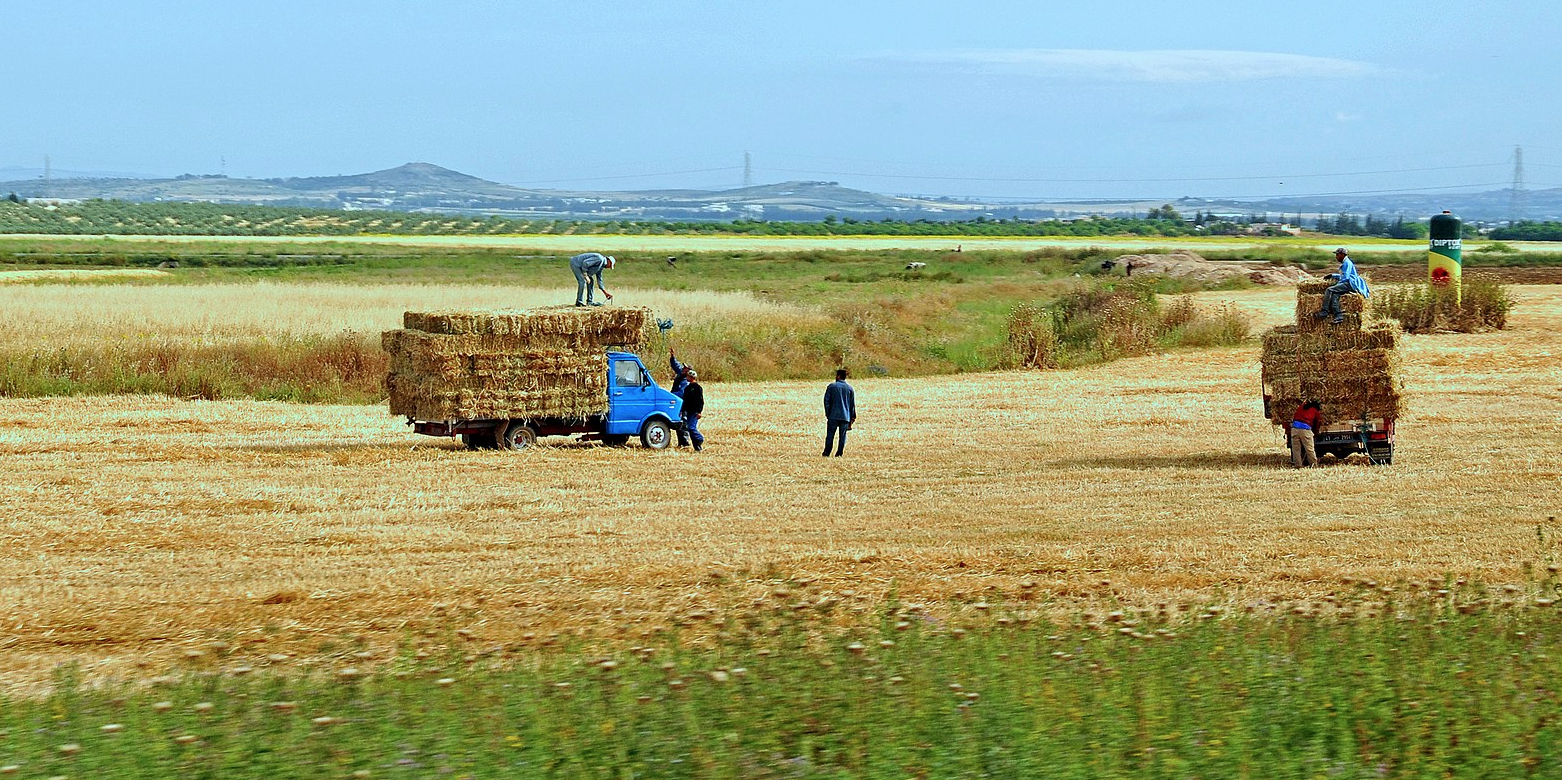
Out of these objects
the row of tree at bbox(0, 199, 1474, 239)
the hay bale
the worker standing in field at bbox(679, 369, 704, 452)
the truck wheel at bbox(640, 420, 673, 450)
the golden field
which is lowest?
the truck wheel at bbox(640, 420, 673, 450)

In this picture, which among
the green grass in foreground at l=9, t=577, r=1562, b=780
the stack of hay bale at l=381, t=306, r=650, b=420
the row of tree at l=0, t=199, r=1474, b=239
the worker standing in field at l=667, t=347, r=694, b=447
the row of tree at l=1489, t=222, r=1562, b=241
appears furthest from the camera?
the row of tree at l=0, t=199, r=1474, b=239

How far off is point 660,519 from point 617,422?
737cm

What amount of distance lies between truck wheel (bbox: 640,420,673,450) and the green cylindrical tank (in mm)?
32428

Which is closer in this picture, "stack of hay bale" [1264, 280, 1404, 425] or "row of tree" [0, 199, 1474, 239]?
"stack of hay bale" [1264, 280, 1404, 425]

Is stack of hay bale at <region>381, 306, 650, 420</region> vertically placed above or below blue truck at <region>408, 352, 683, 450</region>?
above

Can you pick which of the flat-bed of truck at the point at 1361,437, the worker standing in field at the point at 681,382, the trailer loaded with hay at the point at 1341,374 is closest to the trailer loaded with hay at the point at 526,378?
the worker standing in field at the point at 681,382

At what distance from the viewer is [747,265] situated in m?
90.4

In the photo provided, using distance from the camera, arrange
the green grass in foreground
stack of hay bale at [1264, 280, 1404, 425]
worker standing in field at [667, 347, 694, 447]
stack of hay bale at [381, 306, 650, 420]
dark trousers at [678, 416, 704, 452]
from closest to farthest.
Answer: the green grass in foreground, stack of hay bale at [1264, 280, 1404, 425], stack of hay bale at [381, 306, 650, 420], dark trousers at [678, 416, 704, 452], worker standing in field at [667, 347, 694, 447]

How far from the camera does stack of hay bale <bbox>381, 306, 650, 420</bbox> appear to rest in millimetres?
22375

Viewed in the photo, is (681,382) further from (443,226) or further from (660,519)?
(443,226)

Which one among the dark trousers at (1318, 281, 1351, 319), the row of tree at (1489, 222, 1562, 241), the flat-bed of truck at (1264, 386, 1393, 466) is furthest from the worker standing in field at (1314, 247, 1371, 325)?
the row of tree at (1489, 222, 1562, 241)

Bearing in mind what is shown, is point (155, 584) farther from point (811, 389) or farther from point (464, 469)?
point (811, 389)

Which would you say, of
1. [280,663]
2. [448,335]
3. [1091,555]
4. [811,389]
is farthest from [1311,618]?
[811,389]

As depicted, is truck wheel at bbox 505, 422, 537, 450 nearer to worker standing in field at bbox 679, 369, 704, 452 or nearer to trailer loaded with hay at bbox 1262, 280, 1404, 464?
worker standing in field at bbox 679, 369, 704, 452
